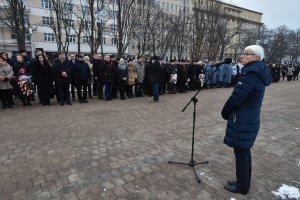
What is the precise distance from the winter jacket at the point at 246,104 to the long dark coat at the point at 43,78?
8269 mm

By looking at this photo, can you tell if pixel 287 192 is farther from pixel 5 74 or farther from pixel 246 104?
pixel 5 74

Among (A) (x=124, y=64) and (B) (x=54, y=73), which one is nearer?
(B) (x=54, y=73)

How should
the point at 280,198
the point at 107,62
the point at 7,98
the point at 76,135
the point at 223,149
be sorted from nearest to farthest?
the point at 280,198, the point at 223,149, the point at 76,135, the point at 7,98, the point at 107,62

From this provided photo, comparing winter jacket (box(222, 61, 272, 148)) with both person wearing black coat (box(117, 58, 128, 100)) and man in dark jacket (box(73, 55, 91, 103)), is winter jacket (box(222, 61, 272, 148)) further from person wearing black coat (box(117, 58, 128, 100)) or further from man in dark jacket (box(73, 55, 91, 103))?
person wearing black coat (box(117, 58, 128, 100))

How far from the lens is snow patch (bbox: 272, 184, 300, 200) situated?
12.0 ft

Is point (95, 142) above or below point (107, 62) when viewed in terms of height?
below

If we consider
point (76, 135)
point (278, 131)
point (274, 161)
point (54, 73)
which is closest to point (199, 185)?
point (274, 161)

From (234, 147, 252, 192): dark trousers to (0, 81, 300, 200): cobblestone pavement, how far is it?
0.56 feet

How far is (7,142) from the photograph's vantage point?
5.73 m

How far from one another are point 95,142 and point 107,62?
643cm

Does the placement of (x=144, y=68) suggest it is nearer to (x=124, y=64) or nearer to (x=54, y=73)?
(x=124, y=64)

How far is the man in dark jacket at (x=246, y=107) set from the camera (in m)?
3.24

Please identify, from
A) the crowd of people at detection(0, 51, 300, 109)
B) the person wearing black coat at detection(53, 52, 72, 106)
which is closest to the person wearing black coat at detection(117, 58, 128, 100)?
the crowd of people at detection(0, 51, 300, 109)

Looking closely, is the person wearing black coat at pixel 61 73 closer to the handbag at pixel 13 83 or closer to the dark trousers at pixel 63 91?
the dark trousers at pixel 63 91
